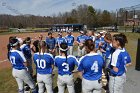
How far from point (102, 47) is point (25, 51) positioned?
3.55 m

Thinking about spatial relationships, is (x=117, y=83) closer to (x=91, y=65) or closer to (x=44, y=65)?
(x=91, y=65)

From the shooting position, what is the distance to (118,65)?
6516 millimetres

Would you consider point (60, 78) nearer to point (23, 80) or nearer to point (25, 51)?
point (23, 80)

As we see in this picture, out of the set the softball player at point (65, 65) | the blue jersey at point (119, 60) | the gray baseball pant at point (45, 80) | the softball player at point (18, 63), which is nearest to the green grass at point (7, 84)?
the softball player at point (18, 63)

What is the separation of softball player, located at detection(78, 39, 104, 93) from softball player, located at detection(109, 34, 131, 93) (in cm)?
35

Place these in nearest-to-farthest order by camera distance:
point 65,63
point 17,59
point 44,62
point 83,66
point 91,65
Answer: point 91,65 → point 83,66 → point 65,63 → point 44,62 → point 17,59

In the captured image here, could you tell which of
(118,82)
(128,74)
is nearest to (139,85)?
(128,74)

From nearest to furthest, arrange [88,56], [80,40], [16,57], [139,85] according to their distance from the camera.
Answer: [88,56] → [16,57] → [139,85] → [80,40]

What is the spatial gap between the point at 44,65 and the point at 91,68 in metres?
1.71

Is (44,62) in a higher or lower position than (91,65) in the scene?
lower

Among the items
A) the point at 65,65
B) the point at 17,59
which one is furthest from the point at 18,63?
the point at 65,65

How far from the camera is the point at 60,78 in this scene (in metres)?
7.41

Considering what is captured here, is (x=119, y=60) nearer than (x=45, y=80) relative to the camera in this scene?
Yes

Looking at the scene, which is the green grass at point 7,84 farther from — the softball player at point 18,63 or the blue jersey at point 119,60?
the blue jersey at point 119,60
